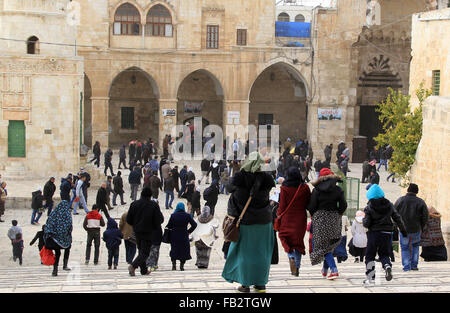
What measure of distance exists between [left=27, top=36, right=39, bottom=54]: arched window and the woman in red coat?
1602 centimetres

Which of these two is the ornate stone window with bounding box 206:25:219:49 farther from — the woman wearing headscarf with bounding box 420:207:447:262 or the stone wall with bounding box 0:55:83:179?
the woman wearing headscarf with bounding box 420:207:447:262

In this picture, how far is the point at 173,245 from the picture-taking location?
9.34m

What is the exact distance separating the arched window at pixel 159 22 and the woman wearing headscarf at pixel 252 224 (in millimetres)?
23944

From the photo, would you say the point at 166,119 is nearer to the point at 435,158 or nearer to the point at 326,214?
the point at 435,158

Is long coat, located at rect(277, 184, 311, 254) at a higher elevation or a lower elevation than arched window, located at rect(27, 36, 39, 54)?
lower

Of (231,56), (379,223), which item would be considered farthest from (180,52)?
(379,223)

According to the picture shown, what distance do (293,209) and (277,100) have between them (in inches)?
1057

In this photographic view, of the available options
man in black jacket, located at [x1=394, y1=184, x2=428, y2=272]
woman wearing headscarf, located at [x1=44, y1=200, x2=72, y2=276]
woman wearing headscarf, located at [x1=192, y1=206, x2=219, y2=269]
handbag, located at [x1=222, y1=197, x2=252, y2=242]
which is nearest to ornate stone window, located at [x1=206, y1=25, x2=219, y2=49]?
woman wearing headscarf, located at [x1=192, y1=206, x2=219, y2=269]

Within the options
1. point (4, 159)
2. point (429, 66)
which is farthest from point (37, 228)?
point (429, 66)

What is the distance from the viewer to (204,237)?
967 cm

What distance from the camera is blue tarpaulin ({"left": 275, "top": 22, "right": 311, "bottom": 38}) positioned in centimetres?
3011

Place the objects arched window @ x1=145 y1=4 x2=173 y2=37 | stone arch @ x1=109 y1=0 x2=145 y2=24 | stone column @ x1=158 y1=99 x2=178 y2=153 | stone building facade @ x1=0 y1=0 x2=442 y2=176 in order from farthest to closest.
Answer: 1. stone column @ x1=158 y1=99 x2=178 y2=153
2. arched window @ x1=145 y1=4 x2=173 y2=37
3. stone building facade @ x1=0 y1=0 x2=442 y2=176
4. stone arch @ x1=109 y1=0 x2=145 y2=24

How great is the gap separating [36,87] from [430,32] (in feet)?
38.2

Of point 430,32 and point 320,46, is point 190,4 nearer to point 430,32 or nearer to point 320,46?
point 320,46
